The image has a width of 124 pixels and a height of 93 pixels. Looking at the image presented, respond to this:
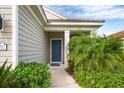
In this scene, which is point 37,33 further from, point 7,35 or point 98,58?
point 7,35

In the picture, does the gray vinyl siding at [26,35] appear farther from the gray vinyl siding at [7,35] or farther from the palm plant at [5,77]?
the palm plant at [5,77]

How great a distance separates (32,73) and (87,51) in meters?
3.01

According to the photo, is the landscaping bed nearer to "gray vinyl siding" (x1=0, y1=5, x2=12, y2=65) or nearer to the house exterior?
"gray vinyl siding" (x1=0, y1=5, x2=12, y2=65)

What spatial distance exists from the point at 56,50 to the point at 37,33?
275 inches

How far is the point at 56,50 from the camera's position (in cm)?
1862

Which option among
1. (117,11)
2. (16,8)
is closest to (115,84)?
(16,8)

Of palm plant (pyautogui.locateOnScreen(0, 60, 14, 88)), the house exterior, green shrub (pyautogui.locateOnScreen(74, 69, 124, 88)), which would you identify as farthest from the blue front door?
palm plant (pyautogui.locateOnScreen(0, 60, 14, 88))

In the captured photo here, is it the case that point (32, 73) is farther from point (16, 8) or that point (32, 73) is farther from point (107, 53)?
point (107, 53)

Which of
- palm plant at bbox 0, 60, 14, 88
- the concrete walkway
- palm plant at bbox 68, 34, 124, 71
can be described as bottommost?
the concrete walkway

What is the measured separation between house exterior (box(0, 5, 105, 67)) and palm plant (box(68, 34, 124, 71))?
1885mm

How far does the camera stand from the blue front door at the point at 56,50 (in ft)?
60.9

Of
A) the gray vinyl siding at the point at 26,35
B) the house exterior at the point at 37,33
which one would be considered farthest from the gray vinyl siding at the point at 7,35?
the gray vinyl siding at the point at 26,35

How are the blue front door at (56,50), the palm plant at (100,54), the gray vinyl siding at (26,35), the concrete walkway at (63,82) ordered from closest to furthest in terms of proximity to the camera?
the gray vinyl siding at (26,35), the concrete walkway at (63,82), the palm plant at (100,54), the blue front door at (56,50)

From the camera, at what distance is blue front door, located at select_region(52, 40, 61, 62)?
18.6m
